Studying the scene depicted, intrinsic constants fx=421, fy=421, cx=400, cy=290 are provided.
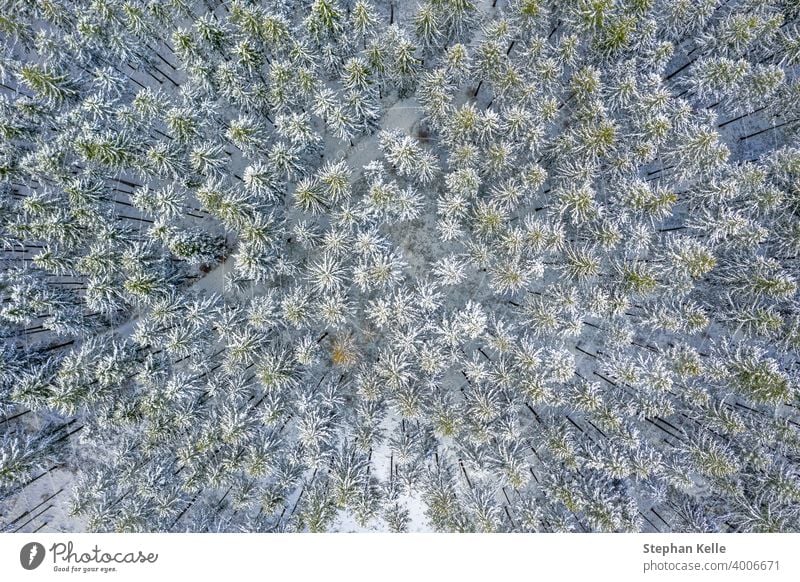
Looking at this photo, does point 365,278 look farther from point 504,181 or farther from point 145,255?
point 145,255

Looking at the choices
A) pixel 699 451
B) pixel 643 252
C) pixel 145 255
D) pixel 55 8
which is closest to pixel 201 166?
pixel 145 255
